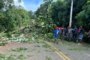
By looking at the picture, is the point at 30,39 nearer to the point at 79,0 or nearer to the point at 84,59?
the point at 84,59

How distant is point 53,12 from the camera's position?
844 inches

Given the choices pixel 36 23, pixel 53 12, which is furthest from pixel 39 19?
pixel 53 12

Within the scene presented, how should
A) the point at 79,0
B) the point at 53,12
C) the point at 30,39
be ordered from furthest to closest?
the point at 53,12 < the point at 79,0 < the point at 30,39

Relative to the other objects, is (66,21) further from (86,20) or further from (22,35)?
(22,35)

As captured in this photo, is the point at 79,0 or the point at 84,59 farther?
the point at 79,0

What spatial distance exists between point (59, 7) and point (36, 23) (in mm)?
10036

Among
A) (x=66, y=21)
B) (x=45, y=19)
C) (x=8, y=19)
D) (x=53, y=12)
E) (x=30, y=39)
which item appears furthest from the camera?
(x=53, y=12)

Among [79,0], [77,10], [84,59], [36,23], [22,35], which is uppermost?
[79,0]

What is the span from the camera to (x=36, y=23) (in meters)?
10.7

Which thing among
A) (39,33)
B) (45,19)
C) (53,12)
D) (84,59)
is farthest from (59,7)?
(84,59)

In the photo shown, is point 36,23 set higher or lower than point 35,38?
higher

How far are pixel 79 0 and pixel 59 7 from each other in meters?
4.62

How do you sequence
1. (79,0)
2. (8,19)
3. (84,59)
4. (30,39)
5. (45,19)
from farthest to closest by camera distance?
(79,0), (8,19), (45,19), (30,39), (84,59)

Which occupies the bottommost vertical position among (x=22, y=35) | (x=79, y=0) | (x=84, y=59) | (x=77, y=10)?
(x=84, y=59)
